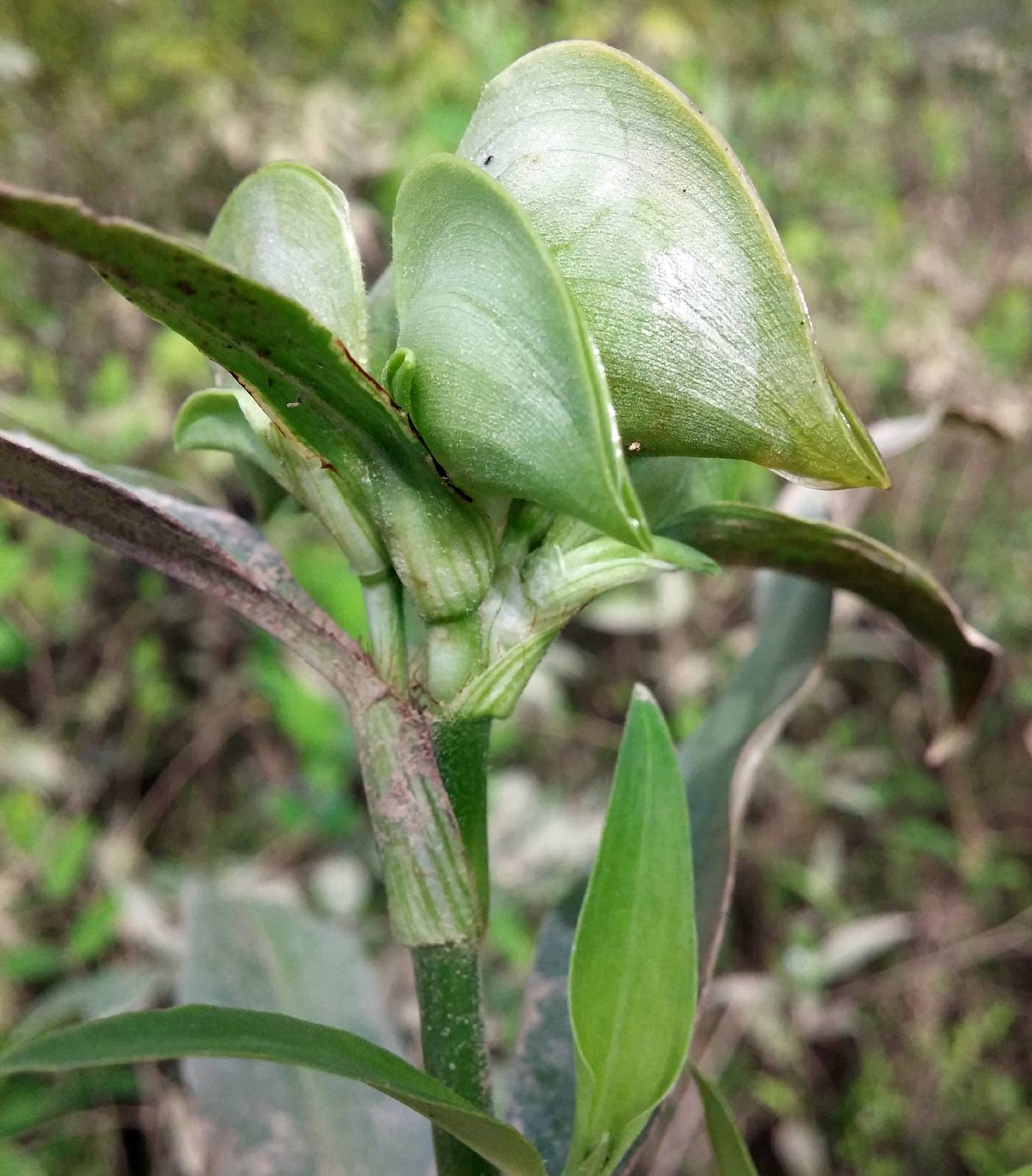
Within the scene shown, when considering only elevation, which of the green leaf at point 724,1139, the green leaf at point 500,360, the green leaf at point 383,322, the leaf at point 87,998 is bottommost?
the green leaf at point 724,1139

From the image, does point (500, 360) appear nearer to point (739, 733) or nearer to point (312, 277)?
point (312, 277)

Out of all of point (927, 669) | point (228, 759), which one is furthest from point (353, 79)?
point (927, 669)

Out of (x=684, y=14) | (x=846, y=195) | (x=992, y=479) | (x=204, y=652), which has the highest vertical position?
(x=684, y=14)

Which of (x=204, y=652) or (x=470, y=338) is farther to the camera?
(x=204, y=652)

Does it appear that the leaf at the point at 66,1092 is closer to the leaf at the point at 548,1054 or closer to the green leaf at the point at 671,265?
the leaf at the point at 548,1054

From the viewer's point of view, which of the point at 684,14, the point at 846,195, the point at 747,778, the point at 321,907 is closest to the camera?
the point at 747,778

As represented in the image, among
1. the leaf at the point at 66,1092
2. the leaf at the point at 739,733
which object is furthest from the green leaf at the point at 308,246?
the leaf at the point at 66,1092

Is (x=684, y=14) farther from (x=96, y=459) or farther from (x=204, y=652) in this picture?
(x=96, y=459)
